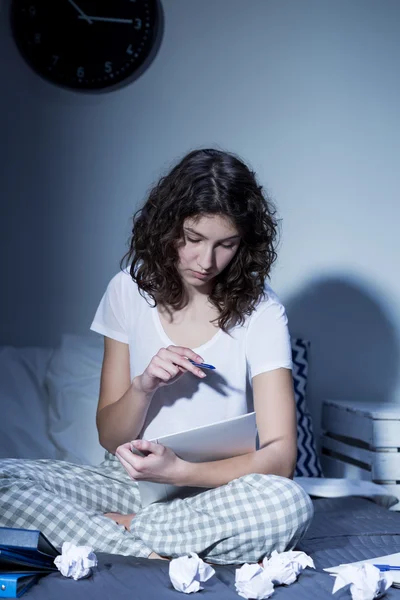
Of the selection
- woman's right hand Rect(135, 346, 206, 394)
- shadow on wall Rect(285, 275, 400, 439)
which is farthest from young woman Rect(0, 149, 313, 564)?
shadow on wall Rect(285, 275, 400, 439)

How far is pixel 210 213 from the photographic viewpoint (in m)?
1.44

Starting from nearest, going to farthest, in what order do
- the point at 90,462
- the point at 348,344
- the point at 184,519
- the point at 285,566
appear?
the point at 285,566 < the point at 184,519 < the point at 90,462 < the point at 348,344

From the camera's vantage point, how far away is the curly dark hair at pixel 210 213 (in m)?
1.46

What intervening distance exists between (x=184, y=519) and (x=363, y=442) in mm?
1024

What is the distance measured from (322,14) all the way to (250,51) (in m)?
0.25

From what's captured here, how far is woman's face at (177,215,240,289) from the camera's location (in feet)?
4.70

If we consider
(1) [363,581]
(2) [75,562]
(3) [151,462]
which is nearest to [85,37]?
(3) [151,462]

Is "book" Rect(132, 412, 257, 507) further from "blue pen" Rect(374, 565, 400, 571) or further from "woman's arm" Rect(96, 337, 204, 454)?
"blue pen" Rect(374, 565, 400, 571)

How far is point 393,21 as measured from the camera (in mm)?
2467

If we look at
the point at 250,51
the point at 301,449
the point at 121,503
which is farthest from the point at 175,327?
the point at 250,51

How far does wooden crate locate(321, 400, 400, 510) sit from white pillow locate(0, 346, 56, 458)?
2.73 feet

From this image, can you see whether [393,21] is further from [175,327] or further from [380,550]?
[380,550]

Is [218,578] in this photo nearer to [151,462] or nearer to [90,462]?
[151,462]

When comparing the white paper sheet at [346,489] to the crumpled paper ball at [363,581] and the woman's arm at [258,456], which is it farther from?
the crumpled paper ball at [363,581]
